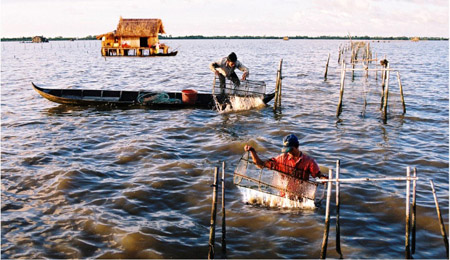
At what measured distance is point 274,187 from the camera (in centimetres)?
845

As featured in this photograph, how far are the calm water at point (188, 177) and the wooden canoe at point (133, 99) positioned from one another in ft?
1.40

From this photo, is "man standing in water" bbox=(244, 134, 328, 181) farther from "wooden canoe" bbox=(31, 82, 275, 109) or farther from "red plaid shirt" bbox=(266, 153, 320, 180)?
"wooden canoe" bbox=(31, 82, 275, 109)

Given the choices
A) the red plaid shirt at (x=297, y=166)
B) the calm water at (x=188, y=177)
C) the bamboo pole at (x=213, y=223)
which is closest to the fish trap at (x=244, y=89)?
the calm water at (x=188, y=177)

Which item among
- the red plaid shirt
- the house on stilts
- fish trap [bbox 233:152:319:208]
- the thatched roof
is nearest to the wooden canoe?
fish trap [bbox 233:152:319:208]

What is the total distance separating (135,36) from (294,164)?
170 ft

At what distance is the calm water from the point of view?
303 inches

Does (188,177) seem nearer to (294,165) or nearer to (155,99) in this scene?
(294,165)

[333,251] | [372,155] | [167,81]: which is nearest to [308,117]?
[372,155]

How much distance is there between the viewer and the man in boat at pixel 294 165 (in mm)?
8039

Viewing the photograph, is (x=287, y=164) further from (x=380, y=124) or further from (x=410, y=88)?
(x=410, y=88)

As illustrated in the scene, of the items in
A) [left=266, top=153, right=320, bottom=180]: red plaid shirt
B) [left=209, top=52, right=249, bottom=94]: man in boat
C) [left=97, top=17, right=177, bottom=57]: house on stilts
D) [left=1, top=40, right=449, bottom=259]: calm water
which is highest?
[left=97, top=17, right=177, bottom=57]: house on stilts

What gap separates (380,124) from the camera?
16688 mm

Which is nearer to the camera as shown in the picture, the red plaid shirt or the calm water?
the calm water

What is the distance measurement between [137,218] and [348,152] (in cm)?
766
